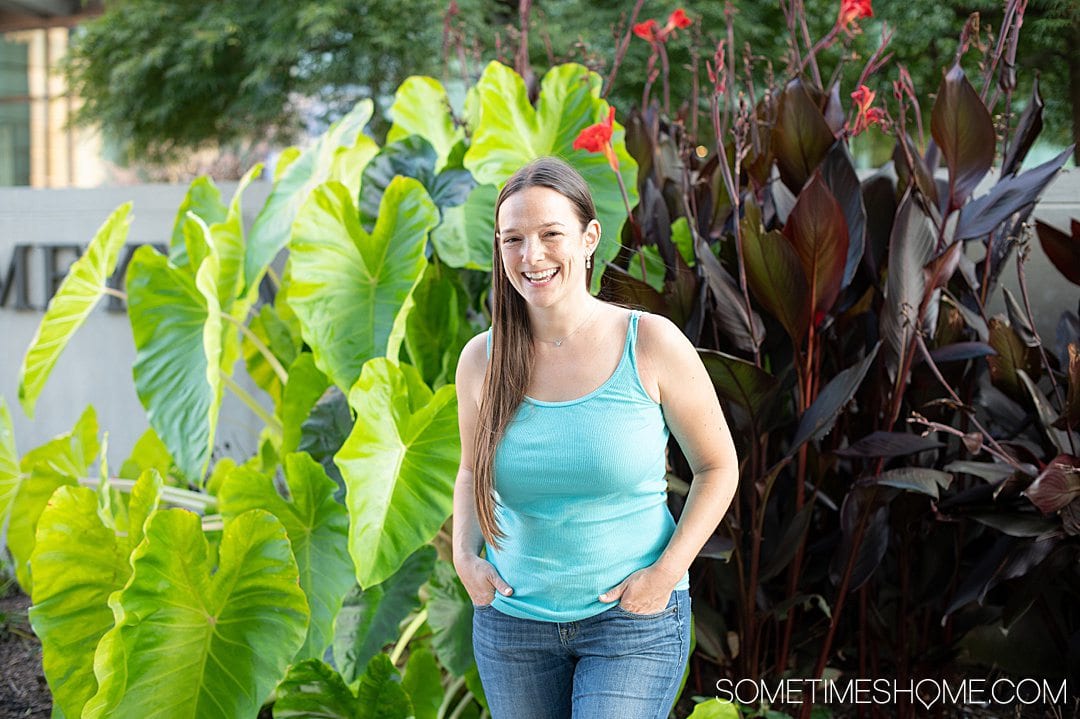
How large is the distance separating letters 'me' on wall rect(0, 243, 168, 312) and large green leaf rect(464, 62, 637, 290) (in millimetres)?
2210

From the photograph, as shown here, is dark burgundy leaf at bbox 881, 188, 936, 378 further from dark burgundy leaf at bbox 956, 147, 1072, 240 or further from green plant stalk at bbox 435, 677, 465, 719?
green plant stalk at bbox 435, 677, 465, 719

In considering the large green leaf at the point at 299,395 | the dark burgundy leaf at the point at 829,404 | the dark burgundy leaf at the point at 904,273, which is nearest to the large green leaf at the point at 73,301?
the large green leaf at the point at 299,395

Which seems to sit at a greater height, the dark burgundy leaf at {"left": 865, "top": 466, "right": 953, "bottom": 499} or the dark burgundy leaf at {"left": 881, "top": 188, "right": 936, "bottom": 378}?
the dark burgundy leaf at {"left": 881, "top": 188, "right": 936, "bottom": 378}

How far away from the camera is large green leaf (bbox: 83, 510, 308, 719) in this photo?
1768 millimetres

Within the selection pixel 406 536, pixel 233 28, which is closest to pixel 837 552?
pixel 406 536

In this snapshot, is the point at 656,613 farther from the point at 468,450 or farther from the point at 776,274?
the point at 776,274

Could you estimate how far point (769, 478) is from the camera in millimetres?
1955

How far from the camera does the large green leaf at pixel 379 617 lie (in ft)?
6.79

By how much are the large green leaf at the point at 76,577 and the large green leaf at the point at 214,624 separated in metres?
0.26

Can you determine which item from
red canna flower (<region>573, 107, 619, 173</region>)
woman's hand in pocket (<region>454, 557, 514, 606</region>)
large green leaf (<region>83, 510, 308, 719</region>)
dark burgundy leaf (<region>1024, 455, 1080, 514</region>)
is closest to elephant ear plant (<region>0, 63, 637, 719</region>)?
large green leaf (<region>83, 510, 308, 719</region>)

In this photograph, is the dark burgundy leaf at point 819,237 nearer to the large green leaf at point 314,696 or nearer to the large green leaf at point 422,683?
the large green leaf at point 422,683

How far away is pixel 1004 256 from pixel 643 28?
920 millimetres

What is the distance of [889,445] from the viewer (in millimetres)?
1969

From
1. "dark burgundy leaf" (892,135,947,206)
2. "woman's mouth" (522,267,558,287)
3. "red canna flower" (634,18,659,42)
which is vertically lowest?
"woman's mouth" (522,267,558,287)
